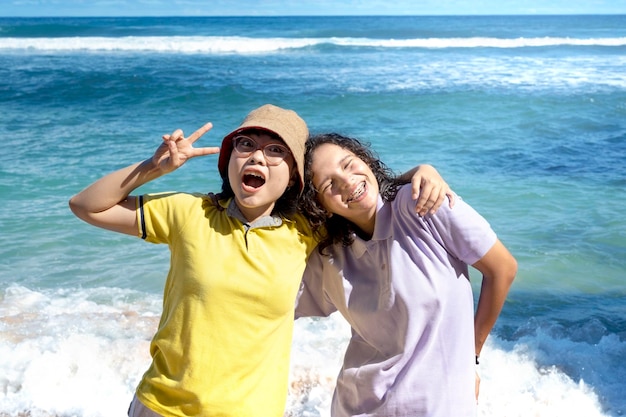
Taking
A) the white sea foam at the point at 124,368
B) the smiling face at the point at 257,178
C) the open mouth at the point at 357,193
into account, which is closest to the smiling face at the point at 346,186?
the open mouth at the point at 357,193

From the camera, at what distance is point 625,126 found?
40.9 feet

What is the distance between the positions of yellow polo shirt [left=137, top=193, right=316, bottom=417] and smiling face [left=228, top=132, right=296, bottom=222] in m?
0.07

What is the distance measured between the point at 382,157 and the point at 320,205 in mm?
7874

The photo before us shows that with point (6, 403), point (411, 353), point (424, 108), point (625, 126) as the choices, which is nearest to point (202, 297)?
point (411, 353)

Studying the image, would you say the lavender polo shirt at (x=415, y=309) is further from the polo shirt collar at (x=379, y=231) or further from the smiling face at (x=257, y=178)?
the smiling face at (x=257, y=178)

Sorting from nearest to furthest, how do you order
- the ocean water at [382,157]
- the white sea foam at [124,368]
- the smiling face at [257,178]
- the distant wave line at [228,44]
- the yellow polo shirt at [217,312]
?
the yellow polo shirt at [217,312], the smiling face at [257,178], the white sea foam at [124,368], the ocean water at [382,157], the distant wave line at [228,44]

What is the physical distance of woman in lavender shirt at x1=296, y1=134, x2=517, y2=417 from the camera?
6.59 ft

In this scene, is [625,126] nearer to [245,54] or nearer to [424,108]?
[424,108]

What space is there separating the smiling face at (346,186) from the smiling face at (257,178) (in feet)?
0.35

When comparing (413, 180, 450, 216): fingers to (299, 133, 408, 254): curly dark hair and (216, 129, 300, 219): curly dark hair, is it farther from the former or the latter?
(216, 129, 300, 219): curly dark hair

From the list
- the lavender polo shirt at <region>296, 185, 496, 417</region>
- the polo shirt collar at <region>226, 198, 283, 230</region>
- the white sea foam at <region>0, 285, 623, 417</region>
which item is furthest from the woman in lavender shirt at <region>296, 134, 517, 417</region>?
the white sea foam at <region>0, 285, 623, 417</region>

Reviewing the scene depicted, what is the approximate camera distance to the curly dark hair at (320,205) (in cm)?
216

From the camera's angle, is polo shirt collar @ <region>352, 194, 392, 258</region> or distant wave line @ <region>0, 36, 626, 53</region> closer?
polo shirt collar @ <region>352, 194, 392, 258</region>

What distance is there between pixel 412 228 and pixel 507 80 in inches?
711
